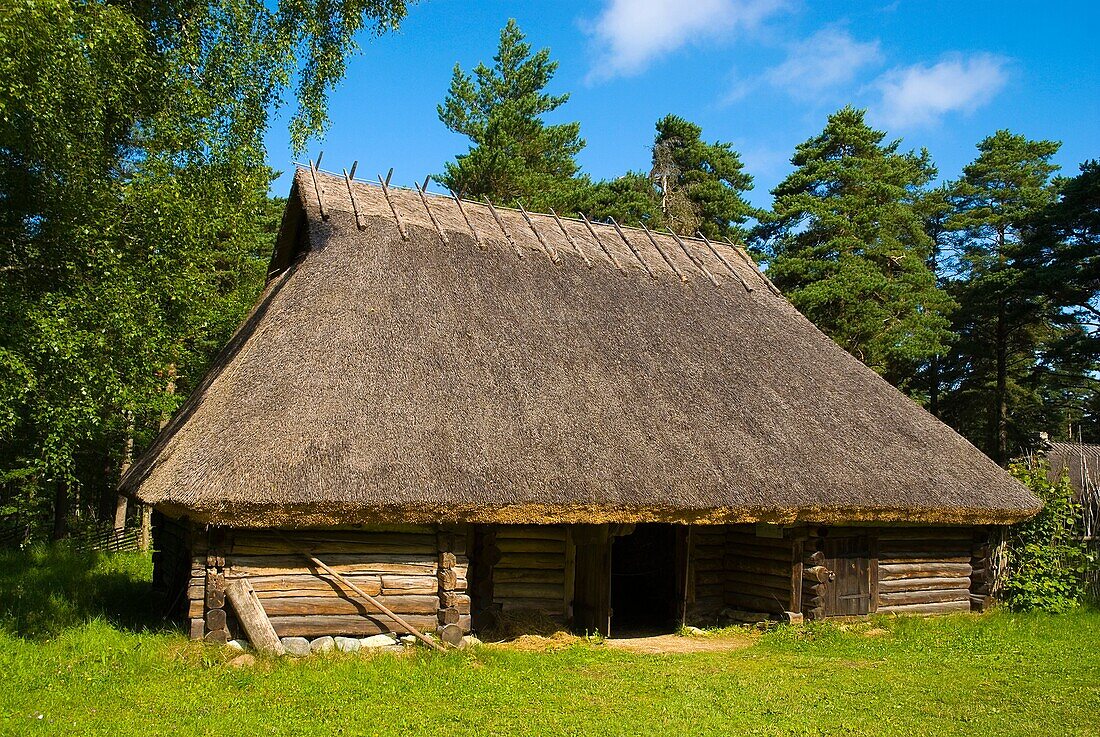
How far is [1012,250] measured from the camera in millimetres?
35531

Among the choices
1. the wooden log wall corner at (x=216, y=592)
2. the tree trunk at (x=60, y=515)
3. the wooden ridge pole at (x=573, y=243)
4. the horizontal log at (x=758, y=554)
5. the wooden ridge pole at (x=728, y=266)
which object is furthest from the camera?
the tree trunk at (x=60, y=515)

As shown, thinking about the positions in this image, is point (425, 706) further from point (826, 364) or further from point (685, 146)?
point (685, 146)

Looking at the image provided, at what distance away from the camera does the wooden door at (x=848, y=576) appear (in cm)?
1377

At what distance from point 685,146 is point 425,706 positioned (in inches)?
1260

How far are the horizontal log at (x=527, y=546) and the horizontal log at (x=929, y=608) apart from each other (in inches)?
230

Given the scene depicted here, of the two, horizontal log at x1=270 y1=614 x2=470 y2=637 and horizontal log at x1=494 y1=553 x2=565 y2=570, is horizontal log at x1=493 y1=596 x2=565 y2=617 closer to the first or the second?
horizontal log at x1=494 y1=553 x2=565 y2=570

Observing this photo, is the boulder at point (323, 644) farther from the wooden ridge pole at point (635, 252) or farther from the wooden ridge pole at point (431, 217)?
the wooden ridge pole at point (635, 252)

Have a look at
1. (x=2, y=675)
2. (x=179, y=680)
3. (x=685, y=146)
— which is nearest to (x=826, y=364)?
(x=179, y=680)

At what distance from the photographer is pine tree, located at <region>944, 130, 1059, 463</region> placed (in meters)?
34.3

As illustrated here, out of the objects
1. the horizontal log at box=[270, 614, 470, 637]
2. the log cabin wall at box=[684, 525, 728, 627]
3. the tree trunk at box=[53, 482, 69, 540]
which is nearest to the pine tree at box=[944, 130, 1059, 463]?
the log cabin wall at box=[684, 525, 728, 627]

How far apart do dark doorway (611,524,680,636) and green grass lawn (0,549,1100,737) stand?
264cm

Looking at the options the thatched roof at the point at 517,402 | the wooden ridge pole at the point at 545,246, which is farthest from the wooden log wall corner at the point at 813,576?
the wooden ridge pole at the point at 545,246

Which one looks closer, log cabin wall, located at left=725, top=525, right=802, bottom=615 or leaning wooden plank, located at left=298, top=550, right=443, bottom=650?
leaning wooden plank, located at left=298, top=550, right=443, bottom=650

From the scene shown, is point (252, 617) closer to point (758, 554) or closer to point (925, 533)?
point (758, 554)
